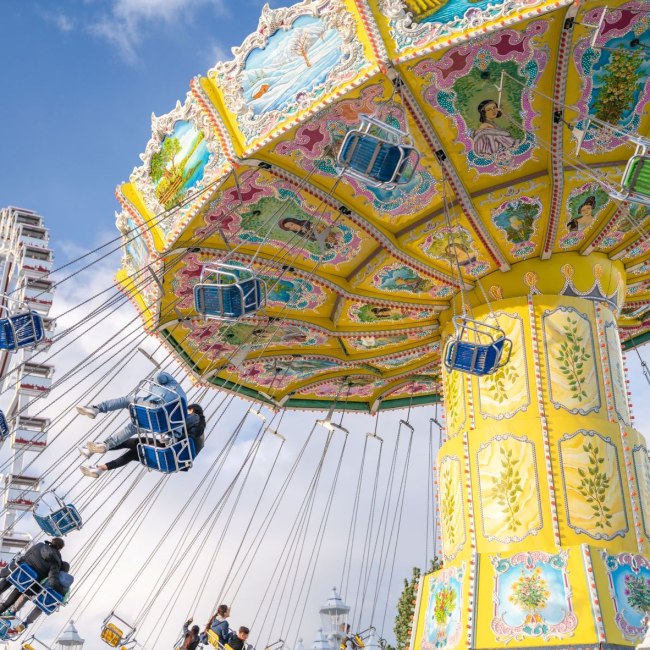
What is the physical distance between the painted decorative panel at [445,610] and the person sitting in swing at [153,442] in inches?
143

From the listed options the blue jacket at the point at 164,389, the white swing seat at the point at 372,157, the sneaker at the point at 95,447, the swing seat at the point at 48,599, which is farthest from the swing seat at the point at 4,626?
the white swing seat at the point at 372,157

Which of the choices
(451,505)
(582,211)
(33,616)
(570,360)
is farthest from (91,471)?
(582,211)

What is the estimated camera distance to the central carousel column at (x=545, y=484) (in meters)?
10.0

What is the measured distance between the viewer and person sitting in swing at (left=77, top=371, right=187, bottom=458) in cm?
858

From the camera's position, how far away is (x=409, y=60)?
8758 mm

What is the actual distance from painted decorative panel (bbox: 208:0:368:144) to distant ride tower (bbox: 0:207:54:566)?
1169 centimetres

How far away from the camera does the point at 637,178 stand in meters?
7.69

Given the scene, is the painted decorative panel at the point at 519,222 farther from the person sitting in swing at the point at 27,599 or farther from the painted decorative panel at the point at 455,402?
the person sitting in swing at the point at 27,599

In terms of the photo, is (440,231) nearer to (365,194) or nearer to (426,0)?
(365,194)

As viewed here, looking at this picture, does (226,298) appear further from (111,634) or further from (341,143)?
(111,634)

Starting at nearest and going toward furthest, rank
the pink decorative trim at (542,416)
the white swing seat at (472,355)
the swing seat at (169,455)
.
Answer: the swing seat at (169,455) < the white swing seat at (472,355) < the pink decorative trim at (542,416)

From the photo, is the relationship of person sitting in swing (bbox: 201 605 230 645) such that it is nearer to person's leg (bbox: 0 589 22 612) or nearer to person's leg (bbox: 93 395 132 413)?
person's leg (bbox: 0 589 22 612)

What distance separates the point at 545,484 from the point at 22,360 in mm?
15807

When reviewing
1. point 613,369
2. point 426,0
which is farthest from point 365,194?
point 613,369
